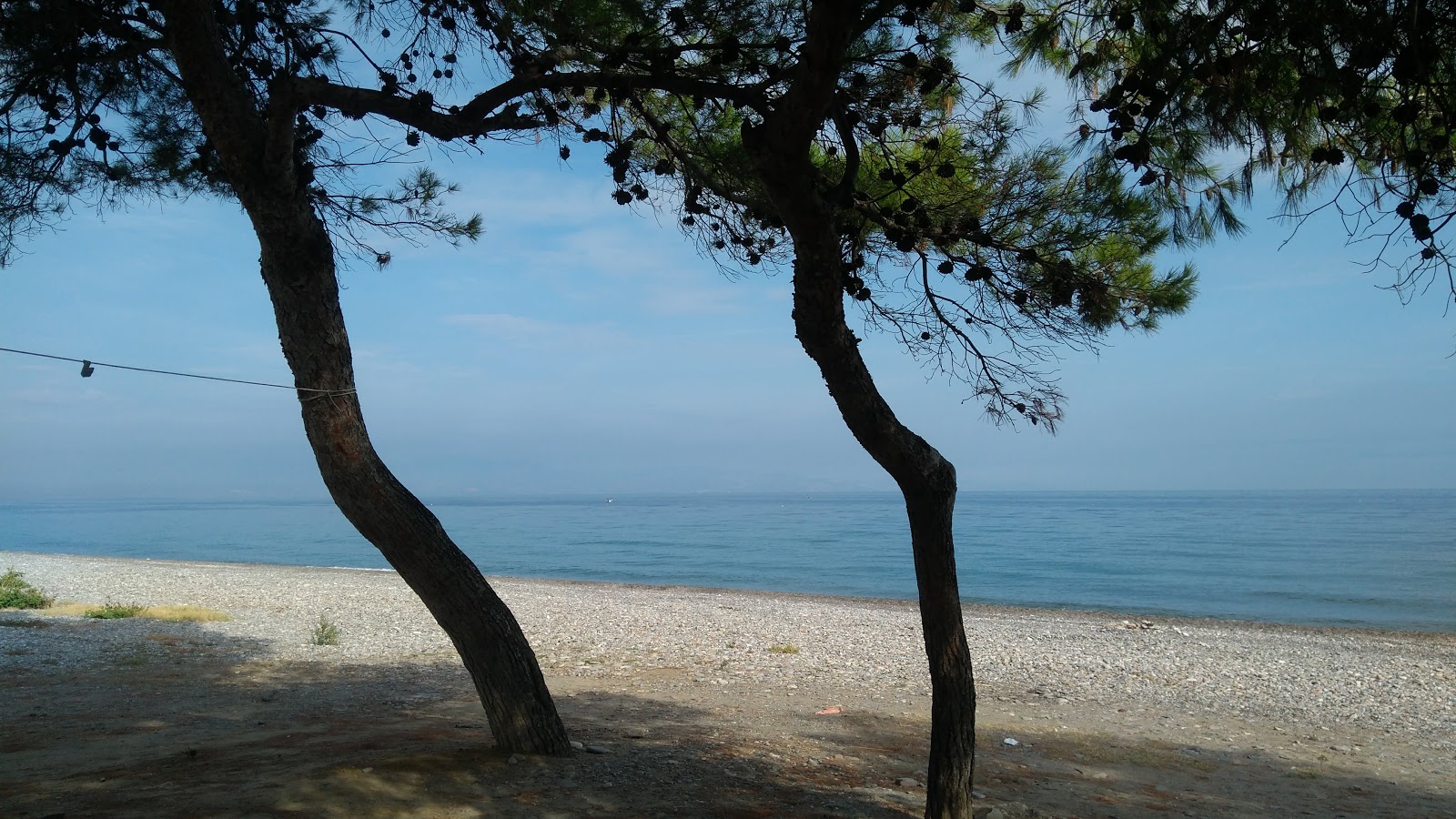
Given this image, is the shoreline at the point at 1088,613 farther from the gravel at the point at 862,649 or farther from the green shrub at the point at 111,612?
the green shrub at the point at 111,612

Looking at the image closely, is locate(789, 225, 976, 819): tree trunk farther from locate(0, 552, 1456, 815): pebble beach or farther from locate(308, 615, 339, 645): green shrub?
locate(308, 615, 339, 645): green shrub

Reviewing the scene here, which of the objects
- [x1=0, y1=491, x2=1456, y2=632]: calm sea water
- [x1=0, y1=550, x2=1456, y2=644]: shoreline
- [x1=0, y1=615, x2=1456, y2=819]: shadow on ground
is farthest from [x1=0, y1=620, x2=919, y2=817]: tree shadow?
[x1=0, y1=491, x2=1456, y2=632]: calm sea water

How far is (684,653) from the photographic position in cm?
1011

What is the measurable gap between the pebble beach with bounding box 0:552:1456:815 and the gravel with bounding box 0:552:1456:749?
39 millimetres

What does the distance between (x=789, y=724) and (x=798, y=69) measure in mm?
4594

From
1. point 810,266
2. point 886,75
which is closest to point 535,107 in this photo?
point 886,75

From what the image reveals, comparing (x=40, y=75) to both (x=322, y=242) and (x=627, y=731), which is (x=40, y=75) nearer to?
(x=322, y=242)

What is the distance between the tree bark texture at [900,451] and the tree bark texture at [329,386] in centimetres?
168

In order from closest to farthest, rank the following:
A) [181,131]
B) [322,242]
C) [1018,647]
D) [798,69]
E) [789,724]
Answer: [798,69] < [322,242] < [181,131] < [789,724] < [1018,647]

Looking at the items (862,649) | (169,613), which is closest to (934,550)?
(862,649)

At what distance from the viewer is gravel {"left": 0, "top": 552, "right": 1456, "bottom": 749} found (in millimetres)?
8523

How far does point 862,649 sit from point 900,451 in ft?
25.6

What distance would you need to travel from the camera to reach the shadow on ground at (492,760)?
11.7 feet

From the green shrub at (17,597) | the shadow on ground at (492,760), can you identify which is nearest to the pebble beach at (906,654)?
the shadow on ground at (492,760)
